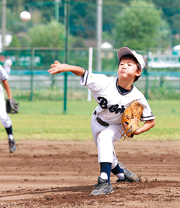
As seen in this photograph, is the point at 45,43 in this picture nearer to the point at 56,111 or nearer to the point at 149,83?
the point at 149,83

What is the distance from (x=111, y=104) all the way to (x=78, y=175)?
1552 mm

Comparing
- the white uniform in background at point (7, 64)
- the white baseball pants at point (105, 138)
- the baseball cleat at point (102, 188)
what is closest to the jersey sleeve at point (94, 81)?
the white baseball pants at point (105, 138)

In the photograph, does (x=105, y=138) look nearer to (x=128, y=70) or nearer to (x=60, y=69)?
(x=128, y=70)

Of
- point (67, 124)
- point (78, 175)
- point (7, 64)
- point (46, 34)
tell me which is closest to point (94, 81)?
point (78, 175)

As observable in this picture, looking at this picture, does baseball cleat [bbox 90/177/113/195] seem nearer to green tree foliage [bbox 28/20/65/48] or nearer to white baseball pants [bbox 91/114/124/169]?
white baseball pants [bbox 91/114/124/169]

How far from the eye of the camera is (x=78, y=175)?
17.0ft

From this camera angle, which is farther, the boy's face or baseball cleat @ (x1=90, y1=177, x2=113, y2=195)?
the boy's face

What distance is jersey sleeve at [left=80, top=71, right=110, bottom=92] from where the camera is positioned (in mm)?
3799

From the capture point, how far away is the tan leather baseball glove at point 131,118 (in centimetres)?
399

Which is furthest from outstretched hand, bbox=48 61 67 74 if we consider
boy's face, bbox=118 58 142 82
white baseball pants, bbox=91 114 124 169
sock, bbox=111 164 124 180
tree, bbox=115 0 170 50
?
tree, bbox=115 0 170 50

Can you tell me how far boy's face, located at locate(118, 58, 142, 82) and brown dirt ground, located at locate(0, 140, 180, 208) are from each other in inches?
44.6

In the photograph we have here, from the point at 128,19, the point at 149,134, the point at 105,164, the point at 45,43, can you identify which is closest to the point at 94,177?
the point at 105,164

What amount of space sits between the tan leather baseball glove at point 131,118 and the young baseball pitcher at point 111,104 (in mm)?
15

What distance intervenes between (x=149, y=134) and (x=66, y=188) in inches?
192
